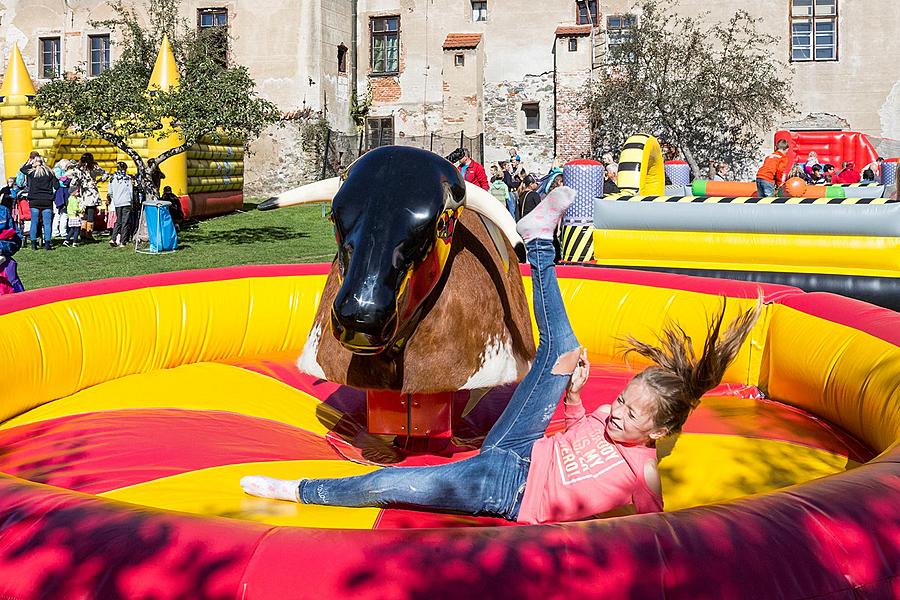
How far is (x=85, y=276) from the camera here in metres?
10.7

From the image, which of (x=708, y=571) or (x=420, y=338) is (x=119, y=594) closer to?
(x=708, y=571)

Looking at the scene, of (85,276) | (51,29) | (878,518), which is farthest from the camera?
(51,29)

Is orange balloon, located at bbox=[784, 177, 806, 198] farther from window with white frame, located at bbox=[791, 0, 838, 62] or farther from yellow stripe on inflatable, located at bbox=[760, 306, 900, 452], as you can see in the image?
window with white frame, located at bbox=[791, 0, 838, 62]

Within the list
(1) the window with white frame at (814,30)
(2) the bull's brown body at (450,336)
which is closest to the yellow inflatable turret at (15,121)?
(2) the bull's brown body at (450,336)

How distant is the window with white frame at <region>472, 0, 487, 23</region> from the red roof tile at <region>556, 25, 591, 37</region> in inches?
89.3

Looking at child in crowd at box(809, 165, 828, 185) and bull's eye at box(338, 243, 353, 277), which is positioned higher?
child in crowd at box(809, 165, 828, 185)

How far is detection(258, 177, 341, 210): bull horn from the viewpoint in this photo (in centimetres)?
369

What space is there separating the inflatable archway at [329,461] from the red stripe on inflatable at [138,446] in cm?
2

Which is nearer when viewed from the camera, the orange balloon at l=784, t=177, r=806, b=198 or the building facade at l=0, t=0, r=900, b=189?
the orange balloon at l=784, t=177, r=806, b=198

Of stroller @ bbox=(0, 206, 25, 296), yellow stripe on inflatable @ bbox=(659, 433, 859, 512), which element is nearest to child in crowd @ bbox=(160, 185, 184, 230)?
stroller @ bbox=(0, 206, 25, 296)

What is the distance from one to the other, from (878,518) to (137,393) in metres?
3.57

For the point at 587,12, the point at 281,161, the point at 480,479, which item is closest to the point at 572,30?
the point at 587,12

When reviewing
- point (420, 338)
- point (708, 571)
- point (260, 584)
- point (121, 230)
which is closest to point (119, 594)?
point (260, 584)

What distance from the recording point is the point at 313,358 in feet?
11.9
